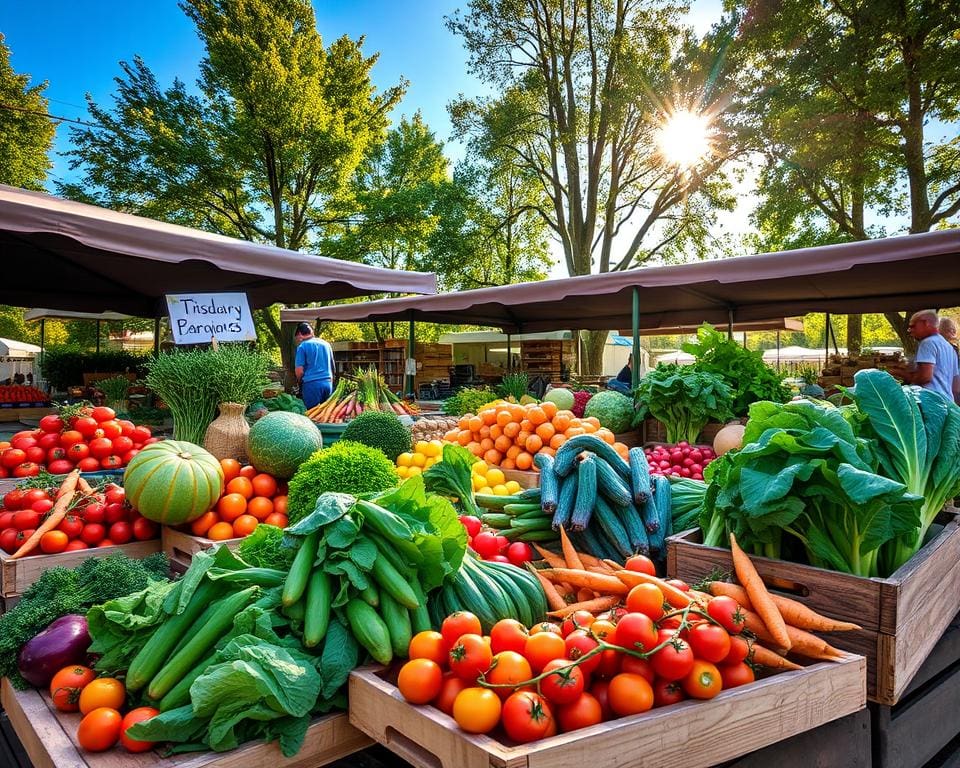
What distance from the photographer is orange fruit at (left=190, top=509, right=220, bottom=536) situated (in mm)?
2840

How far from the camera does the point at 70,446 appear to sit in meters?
3.54

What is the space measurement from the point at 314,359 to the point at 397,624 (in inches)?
198

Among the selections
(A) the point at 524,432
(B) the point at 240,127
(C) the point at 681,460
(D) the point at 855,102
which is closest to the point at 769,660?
(A) the point at 524,432

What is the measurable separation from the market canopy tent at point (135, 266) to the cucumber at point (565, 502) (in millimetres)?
3090

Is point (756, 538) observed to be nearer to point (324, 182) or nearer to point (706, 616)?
point (706, 616)

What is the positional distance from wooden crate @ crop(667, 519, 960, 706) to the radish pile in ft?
6.54

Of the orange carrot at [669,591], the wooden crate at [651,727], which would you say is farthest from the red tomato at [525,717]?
the orange carrot at [669,591]

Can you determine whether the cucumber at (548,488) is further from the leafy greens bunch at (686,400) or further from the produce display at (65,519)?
the leafy greens bunch at (686,400)

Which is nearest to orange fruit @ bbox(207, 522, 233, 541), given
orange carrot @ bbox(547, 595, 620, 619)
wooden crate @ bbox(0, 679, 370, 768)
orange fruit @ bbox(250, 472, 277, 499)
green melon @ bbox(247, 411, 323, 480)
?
orange fruit @ bbox(250, 472, 277, 499)

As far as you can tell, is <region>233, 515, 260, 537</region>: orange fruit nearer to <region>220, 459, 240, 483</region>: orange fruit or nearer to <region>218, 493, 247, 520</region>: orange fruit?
<region>218, 493, 247, 520</region>: orange fruit

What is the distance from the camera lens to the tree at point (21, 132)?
21.3 meters

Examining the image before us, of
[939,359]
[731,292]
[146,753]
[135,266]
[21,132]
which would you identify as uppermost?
[21,132]

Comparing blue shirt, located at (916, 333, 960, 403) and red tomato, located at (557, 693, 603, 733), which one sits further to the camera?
blue shirt, located at (916, 333, 960, 403)

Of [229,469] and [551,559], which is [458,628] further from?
[229,469]
